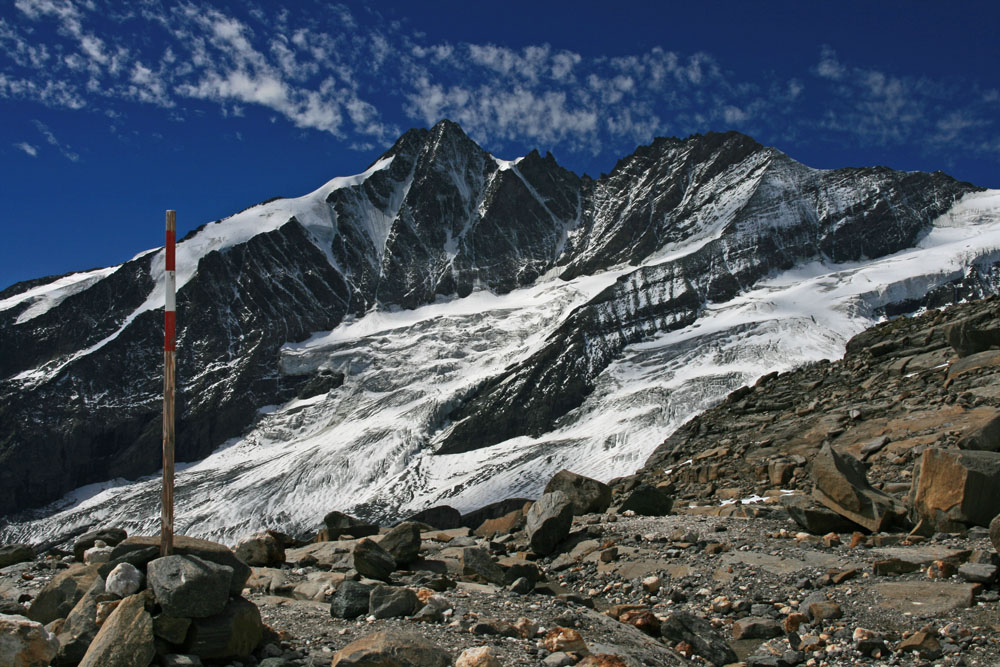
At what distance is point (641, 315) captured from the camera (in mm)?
136750

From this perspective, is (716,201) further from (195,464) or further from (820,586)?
(820,586)

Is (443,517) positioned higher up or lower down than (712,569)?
lower down

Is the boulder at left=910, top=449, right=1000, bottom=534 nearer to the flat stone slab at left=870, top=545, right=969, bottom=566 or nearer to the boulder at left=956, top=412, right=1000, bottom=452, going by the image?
the flat stone slab at left=870, top=545, right=969, bottom=566

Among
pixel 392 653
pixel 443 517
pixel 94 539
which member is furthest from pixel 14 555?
pixel 443 517

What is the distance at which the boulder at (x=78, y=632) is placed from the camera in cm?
803

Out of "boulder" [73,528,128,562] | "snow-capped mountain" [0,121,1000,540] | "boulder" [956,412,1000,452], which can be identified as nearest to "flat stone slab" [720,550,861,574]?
"boulder" [956,412,1000,452]

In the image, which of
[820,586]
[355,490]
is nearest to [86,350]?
[355,490]

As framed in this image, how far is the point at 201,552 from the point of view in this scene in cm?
955

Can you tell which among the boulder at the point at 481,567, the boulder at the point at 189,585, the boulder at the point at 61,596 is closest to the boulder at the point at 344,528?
the boulder at the point at 481,567

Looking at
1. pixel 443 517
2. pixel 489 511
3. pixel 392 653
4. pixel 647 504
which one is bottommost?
pixel 489 511

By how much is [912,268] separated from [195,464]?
121 metres

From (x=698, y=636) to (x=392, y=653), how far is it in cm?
407

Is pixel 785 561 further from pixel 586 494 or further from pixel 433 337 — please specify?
pixel 433 337

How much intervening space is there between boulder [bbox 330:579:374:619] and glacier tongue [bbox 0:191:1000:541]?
7688cm
